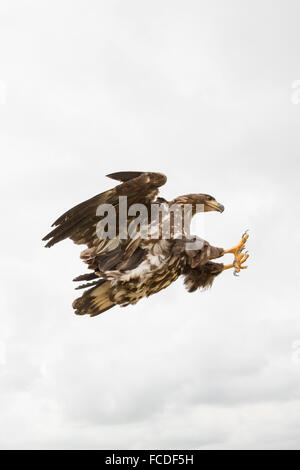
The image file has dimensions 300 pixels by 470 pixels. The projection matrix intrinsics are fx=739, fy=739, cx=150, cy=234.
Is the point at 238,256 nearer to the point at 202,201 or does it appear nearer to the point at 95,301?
the point at 202,201

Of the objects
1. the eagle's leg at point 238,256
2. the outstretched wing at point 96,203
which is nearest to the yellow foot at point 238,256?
the eagle's leg at point 238,256

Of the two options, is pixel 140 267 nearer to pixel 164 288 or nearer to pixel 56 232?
pixel 164 288

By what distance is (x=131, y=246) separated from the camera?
1172 cm

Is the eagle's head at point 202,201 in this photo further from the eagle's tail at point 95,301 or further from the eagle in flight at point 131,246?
the eagle's tail at point 95,301

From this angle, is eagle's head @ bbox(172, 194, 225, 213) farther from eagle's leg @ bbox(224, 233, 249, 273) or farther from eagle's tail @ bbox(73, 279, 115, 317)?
eagle's tail @ bbox(73, 279, 115, 317)

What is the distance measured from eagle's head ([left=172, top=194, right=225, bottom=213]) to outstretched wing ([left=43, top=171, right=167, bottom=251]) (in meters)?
0.55

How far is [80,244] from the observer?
11750mm

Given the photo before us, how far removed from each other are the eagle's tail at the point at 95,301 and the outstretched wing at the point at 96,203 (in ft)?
2.72

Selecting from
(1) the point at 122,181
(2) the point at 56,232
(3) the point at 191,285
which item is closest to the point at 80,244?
(2) the point at 56,232

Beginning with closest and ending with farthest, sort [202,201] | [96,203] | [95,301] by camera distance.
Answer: [96,203] < [95,301] < [202,201]

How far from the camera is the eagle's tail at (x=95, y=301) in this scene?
39.2ft

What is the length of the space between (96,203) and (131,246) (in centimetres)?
88

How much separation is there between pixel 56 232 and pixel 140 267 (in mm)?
1427

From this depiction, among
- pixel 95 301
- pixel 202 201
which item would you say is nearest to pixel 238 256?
pixel 202 201
